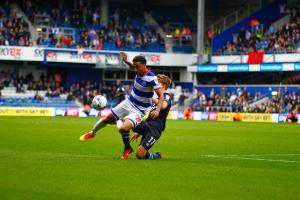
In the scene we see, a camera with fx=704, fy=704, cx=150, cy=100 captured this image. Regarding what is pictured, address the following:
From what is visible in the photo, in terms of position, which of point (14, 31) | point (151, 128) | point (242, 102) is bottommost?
point (242, 102)

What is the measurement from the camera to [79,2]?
2606 inches

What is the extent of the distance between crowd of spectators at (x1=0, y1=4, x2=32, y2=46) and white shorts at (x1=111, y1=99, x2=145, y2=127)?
44935 millimetres

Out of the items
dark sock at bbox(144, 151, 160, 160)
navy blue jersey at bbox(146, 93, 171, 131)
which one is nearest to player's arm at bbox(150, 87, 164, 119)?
navy blue jersey at bbox(146, 93, 171, 131)

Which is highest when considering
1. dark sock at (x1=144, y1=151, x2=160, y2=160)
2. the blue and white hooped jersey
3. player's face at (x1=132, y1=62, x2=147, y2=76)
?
player's face at (x1=132, y1=62, x2=147, y2=76)

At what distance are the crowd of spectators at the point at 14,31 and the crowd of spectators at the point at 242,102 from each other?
51.1 feet

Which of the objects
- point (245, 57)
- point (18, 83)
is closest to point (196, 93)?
point (245, 57)

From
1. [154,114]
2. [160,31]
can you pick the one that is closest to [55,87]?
[160,31]

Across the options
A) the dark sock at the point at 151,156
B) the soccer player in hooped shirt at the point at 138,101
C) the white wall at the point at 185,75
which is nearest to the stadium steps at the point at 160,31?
the white wall at the point at 185,75

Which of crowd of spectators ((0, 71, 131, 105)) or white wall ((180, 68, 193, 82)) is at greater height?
white wall ((180, 68, 193, 82))

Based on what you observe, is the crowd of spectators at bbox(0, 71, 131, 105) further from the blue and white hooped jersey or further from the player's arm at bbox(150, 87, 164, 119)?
the player's arm at bbox(150, 87, 164, 119)

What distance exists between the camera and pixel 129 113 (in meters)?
15.8

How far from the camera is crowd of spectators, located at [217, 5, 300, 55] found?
Result: 5838 centimetres

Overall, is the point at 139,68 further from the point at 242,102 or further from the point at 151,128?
the point at 242,102

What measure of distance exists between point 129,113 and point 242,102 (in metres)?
41.5
